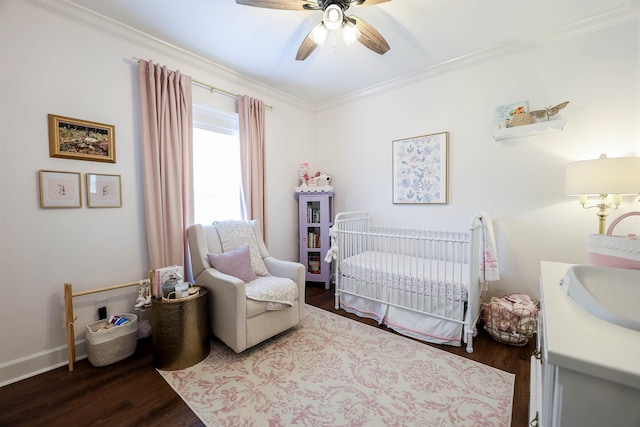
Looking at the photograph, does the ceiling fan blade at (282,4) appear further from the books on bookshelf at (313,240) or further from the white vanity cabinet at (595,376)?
the books on bookshelf at (313,240)

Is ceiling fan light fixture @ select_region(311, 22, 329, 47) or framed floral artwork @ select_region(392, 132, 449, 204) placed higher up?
ceiling fan light fixture @ select_region(311, 22, 329, 47)

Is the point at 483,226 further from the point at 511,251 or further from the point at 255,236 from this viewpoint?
the point at 255,236

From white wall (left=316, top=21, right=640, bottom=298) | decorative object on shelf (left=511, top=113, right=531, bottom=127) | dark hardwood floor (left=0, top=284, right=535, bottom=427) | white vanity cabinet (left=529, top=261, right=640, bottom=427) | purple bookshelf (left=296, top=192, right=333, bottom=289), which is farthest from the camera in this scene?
purple bookshelf (left=296, top=192, right=333, bottom=289)

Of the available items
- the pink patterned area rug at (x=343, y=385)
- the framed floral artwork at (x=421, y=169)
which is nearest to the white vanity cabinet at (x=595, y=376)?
the pink patterned area rug at (x=343, y=385)

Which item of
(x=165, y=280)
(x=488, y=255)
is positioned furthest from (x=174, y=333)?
(x=488, y=255)

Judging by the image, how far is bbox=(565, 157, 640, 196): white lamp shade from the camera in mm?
1509

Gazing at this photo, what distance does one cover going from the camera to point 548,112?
205 cm

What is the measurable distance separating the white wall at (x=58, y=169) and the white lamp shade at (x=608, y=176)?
3.30m

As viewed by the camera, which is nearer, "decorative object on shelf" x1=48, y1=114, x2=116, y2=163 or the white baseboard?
the white baseboard

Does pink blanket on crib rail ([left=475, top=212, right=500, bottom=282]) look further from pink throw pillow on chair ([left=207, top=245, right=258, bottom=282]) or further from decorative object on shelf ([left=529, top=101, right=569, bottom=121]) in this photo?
pink throw pillow on chair ([left=207, top=245, right=258, bottom=282])

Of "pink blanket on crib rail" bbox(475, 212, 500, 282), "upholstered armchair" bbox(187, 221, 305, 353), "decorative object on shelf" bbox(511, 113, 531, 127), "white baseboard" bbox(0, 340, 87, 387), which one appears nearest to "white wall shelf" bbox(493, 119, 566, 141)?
"decorative object on shelf" bbox(511, 113, 531, 127)

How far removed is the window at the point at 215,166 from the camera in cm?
254

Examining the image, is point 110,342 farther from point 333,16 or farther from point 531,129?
point 531,129

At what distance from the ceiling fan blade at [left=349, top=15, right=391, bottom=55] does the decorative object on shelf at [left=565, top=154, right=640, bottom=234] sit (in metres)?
1.58
